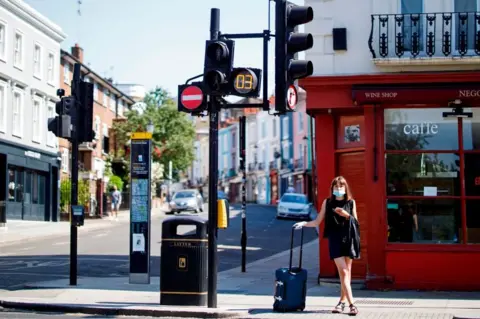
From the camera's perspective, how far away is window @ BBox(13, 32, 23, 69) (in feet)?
128

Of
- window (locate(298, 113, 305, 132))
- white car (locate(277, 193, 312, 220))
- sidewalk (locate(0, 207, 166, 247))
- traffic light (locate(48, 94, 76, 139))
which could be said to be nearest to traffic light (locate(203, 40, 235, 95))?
traffic light (locate(48, 94, 76, 139))

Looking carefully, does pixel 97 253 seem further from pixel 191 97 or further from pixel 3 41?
pixel 3 41

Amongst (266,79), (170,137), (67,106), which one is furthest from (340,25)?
(170,137)

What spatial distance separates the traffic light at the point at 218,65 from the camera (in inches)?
434

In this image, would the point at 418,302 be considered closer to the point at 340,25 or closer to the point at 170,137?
the point at 340,25

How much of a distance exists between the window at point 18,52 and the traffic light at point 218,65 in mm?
29784

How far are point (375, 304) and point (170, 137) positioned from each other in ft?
167

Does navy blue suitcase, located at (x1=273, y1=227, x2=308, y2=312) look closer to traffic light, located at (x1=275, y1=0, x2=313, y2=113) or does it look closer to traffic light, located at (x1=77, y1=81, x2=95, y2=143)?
traffic light, located at (x1=275, y1=0, x2=313, y2=113)

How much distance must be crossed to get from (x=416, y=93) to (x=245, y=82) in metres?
4.12

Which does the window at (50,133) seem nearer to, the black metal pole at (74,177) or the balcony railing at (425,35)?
the black metal pole at (74,177)

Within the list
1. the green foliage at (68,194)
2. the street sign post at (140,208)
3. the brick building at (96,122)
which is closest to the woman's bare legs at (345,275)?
the street sign post at (140,208)

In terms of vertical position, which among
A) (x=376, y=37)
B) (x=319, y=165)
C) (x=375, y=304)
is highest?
(x=376, y=37)

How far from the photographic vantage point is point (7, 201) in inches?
1478

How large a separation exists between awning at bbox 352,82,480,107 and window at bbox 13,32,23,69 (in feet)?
92.6
